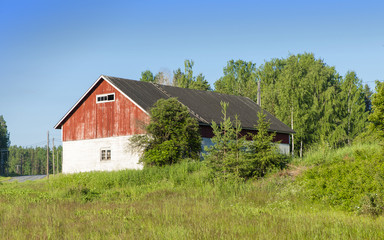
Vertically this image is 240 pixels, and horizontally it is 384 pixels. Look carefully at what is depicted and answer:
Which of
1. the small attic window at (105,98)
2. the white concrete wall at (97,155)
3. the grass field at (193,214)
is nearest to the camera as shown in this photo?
the grass field at (193,214)

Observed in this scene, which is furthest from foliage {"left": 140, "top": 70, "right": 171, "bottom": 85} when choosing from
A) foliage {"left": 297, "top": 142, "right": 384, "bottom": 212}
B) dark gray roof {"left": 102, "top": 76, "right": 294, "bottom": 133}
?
foliage {"left": 297, "top": 142, "right": 384, "bottom": 212}

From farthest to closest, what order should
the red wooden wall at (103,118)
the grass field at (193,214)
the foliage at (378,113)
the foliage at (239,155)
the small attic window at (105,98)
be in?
the small attic window at (105,98)
the red wooden wall at (103,118)
the foliage at (378,113)
the foliage at (239,155)
the grass field at (193,214)

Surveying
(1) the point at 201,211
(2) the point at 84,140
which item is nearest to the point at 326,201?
(1) the point at 201,211

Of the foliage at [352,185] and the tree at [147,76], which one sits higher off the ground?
the tree at [147,76]

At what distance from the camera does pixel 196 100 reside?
38.5 metres

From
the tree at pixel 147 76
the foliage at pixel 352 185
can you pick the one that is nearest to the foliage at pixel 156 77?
the tree at pixel 147 76

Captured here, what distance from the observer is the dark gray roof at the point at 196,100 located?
33656mm

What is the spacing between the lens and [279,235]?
9.55 metres

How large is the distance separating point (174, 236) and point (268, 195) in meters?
8.78

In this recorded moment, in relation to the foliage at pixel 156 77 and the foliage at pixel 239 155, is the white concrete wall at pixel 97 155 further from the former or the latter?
the foliage at pixel 156 77

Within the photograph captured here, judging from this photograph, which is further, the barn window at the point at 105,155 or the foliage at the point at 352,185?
the barn window at the point at 105,155

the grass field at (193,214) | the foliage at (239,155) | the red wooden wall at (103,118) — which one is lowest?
the grass field at (193,214)

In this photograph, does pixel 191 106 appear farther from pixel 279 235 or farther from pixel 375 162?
pixel 279 235

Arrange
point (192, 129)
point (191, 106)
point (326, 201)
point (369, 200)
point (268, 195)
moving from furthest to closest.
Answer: point (191, 106) → point (192, 129) → point (268, 195) → point (326, 201) → point (369, 200)
